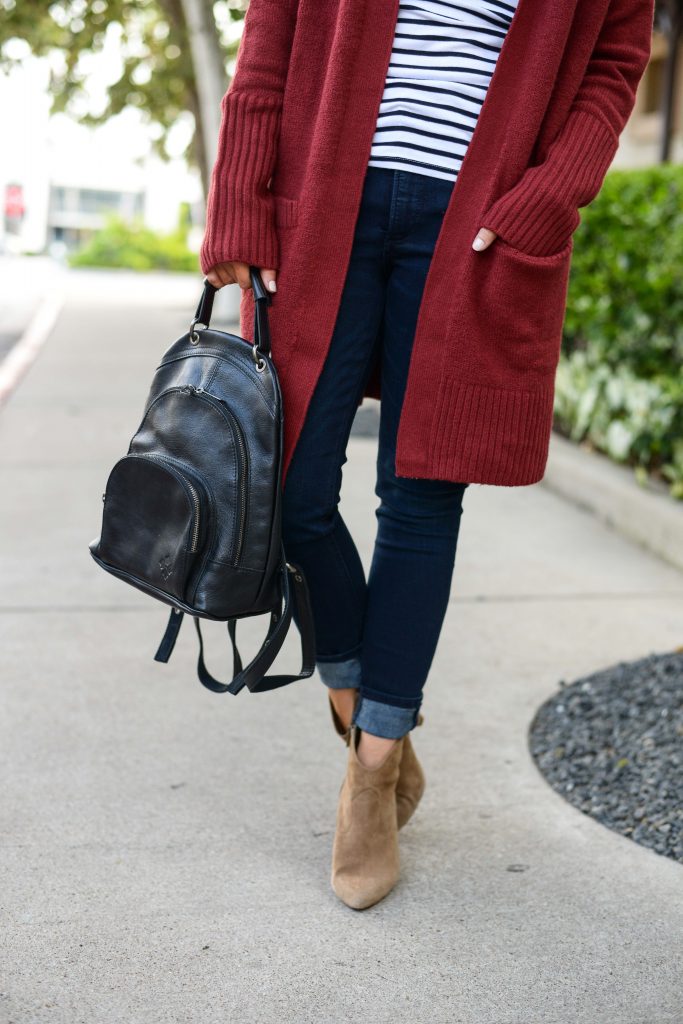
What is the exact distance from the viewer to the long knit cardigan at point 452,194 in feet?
6.38

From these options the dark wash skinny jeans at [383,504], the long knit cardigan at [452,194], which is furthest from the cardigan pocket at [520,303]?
the dark wash skinny jeans at [383,504]

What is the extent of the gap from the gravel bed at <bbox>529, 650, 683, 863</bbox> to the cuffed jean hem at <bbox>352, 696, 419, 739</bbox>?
1.86 feet

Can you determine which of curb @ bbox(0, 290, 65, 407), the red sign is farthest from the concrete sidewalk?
the red sign

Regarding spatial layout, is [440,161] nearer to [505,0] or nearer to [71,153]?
[505,0]

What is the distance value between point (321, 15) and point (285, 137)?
0.21m

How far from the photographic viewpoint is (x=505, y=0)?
1.97 m

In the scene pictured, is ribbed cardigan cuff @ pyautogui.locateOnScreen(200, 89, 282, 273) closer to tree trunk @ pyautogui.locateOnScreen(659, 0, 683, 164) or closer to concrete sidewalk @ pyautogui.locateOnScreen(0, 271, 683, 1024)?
concrete sidewalk @ pyautogui.locateOnScreen(0, 271, 683, 1024)

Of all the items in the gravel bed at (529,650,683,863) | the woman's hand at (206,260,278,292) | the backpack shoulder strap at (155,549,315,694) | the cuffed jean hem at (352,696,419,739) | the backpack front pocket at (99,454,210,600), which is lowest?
the gravel bed at (529,650,683,863)

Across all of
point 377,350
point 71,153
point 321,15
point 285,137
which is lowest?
point 71,153

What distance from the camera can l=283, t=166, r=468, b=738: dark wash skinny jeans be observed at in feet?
6.56

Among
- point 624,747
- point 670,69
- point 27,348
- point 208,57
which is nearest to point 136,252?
point 208,57

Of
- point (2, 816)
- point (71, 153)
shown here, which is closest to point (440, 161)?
point (2, 816)

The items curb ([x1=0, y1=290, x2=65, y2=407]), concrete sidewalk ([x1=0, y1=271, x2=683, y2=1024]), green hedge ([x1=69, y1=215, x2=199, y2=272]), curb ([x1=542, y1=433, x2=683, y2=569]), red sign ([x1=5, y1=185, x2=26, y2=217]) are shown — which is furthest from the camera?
red sign ([x1=5, y1=185, x2=26, y2=217])

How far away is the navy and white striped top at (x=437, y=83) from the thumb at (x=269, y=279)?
0.26 metres
